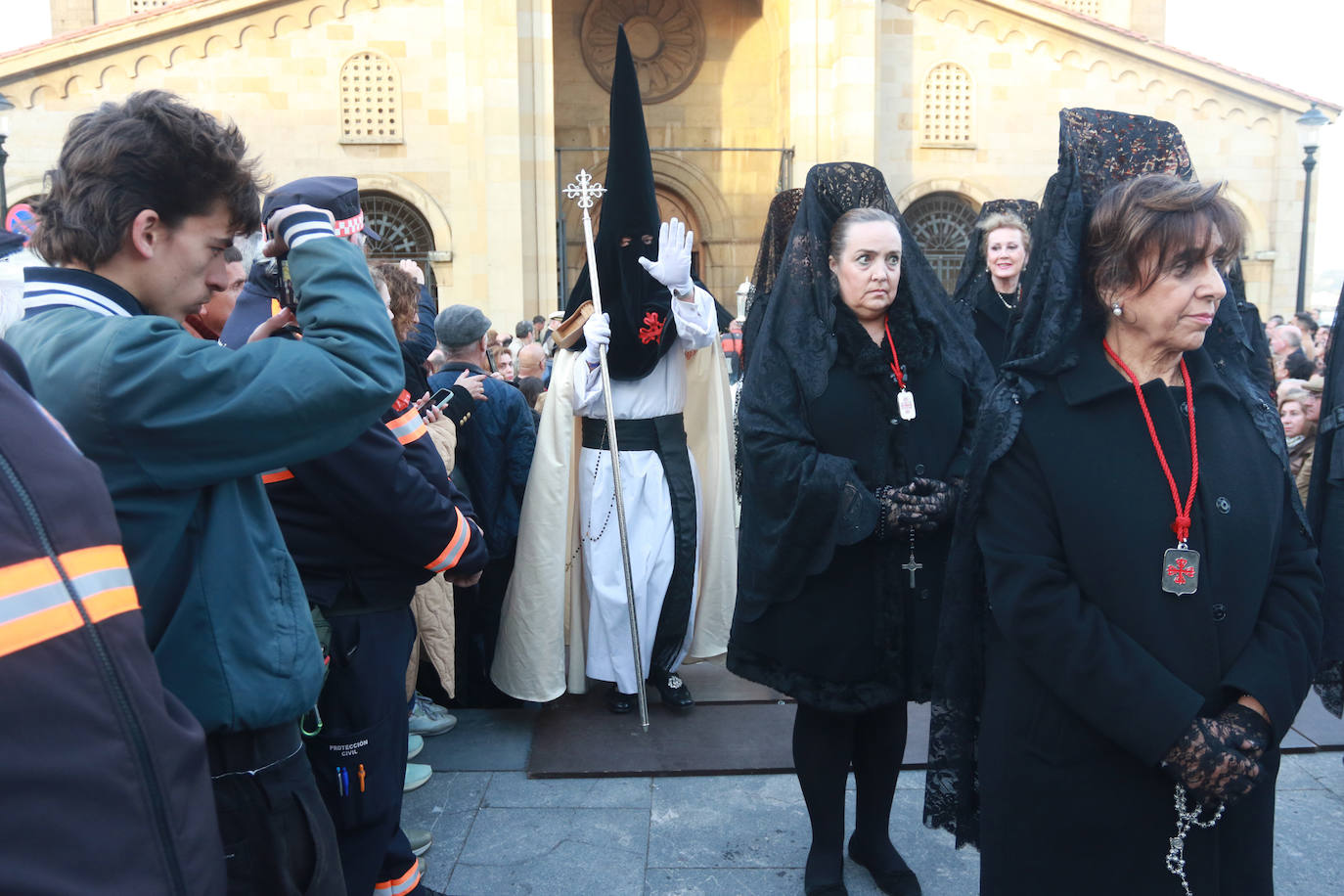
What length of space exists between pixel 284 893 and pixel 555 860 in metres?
1.69

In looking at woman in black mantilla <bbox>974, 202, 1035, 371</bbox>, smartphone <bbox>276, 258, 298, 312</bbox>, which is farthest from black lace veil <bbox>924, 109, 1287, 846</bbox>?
woman in black mantilla <bbox>974, 202, 1035, 371</bbox>

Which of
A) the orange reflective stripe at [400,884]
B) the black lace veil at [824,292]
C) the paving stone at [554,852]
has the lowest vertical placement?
the paving stone at [554,852]

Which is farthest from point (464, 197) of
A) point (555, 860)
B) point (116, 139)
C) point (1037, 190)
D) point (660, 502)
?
point (116, 139)

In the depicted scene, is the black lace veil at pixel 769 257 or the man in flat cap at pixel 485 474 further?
the man in flat cap at pixel 485 474

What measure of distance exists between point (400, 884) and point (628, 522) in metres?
2.12

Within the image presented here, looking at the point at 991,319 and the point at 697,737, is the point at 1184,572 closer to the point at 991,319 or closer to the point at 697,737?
the point at 697,737

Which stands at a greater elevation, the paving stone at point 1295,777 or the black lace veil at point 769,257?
the black lace veil at point 769,257

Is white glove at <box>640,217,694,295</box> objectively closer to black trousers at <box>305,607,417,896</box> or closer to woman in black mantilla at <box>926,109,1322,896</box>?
black trousers at <box>305,607,417,896</box>

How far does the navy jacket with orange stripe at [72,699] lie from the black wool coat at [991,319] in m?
4.09

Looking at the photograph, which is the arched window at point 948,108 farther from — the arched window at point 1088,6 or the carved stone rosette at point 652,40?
the arched window at point 1088,6

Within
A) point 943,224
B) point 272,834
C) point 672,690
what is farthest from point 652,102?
point 272,834

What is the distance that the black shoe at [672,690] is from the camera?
15.0 ft

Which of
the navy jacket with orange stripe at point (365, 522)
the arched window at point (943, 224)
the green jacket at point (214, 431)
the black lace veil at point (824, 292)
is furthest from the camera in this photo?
the arched window at point (943, 224)

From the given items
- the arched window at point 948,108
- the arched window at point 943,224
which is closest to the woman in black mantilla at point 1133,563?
the arched window at point 943,224
